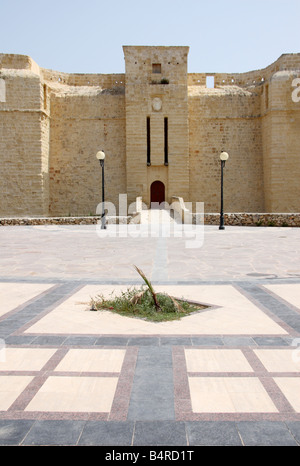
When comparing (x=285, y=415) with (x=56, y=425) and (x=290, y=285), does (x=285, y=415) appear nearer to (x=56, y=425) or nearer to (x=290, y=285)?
(x=56, y=425)

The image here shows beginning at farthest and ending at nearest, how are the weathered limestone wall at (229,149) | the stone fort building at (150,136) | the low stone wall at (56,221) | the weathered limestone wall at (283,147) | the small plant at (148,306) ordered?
the weathered limestone wall at (229,149) → the weathered limestone wall at (283,147) → the stone fort building at (150,136) → the low stone wall at (56,221) → the small plant at (148,306)

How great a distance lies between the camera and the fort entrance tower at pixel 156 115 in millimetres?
26938

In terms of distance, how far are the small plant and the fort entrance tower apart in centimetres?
2177

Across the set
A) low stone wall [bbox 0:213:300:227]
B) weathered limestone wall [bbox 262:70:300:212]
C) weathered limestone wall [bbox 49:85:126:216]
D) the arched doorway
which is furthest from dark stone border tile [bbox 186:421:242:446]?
weathered limestone wall [bbox 49:85:126:216]

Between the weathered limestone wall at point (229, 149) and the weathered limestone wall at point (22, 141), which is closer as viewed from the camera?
the weathered limestone wall at point (22, 141)

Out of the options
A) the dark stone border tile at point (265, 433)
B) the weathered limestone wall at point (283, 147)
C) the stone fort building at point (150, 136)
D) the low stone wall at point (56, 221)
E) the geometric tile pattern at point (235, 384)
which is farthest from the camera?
the weathered limestone wall at point (283, 147)

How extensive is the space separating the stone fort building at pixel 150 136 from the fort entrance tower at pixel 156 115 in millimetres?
65

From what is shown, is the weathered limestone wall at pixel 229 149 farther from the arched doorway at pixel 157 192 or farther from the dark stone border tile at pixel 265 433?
the dark stone border tile at pixel 265 433

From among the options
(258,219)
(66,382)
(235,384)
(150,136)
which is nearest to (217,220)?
(258,219)

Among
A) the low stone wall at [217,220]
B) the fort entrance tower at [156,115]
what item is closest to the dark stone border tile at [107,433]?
the low stone wall at [217,220]

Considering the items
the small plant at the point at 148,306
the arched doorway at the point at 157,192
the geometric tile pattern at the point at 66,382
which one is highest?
the arched doorway at the point at 157,192

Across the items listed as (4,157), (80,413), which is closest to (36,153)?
(4,157)

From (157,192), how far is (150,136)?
3.76 m

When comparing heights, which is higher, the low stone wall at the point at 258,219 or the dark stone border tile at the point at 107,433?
the low stone wall at the point at 258,219
